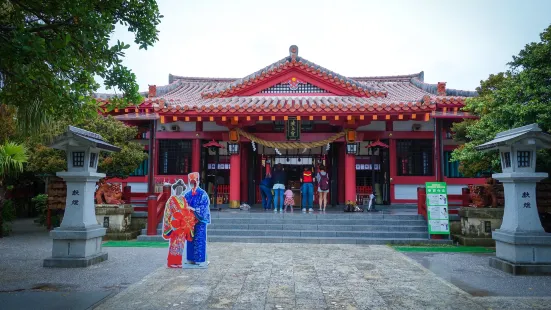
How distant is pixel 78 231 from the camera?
720 cm

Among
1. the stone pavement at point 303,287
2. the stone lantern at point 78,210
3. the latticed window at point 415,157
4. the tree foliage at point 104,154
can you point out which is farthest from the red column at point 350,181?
the stone lantern at point 78,210

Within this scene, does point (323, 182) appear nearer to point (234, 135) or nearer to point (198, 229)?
point (234, 135)

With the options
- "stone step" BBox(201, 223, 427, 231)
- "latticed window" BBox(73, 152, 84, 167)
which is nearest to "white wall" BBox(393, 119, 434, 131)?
"stone step" BBox(201, 223, 427, 231)

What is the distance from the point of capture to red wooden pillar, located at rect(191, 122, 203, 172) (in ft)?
47.6

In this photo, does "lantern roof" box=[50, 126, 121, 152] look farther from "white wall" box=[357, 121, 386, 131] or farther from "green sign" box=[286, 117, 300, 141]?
"white wall" box=[357, 121, 386, 131]

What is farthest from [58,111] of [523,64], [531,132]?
[523,64]

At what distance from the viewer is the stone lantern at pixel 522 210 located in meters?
6.65

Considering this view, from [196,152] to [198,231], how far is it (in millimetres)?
8007

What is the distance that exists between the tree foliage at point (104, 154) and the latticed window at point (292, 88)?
543 cm

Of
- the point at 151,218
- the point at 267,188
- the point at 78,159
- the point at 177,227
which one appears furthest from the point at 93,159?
the point at 267,188

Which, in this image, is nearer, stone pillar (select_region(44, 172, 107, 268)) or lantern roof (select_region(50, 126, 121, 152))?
stone pillar (select_region(44, 172, 107, 268))

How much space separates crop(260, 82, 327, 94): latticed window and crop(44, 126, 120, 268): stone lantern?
25.8ft

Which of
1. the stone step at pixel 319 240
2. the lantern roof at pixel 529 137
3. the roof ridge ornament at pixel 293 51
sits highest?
the roof ridge ornament at pixel 293 51

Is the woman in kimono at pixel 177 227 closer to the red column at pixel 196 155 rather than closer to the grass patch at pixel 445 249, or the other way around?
the grass patch at pixel 445 249
